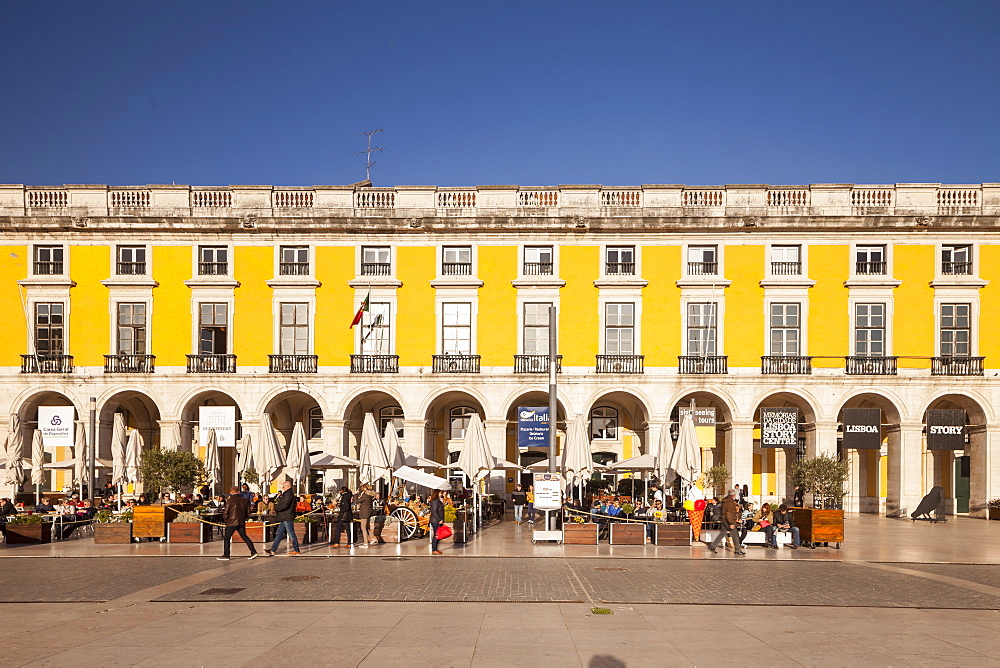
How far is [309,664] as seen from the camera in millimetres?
9938

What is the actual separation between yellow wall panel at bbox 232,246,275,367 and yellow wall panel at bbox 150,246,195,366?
81.1 inches

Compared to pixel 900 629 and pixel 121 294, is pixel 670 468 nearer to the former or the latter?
pixel 900 629

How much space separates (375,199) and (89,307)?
43.1ft

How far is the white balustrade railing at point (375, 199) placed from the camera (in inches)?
1591

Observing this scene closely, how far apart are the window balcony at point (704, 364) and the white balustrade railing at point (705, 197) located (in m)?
6.65

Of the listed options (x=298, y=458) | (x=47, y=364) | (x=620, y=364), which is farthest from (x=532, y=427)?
(x=47, y=364)

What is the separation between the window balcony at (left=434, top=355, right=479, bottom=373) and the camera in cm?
3950

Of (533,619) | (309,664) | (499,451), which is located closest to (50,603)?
(309,664)

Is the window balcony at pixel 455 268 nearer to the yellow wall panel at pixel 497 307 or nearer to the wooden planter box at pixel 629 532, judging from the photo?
the yellow wall panel at pixel 497 307

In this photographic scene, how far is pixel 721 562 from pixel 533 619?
362 inches

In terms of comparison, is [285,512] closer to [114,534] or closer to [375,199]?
[114,534]

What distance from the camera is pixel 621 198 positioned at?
40.2m

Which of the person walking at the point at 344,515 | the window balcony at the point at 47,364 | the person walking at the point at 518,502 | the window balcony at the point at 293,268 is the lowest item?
the person walking at the point at 518,502

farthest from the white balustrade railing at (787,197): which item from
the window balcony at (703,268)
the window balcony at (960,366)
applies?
the window balcony at (960,366)
